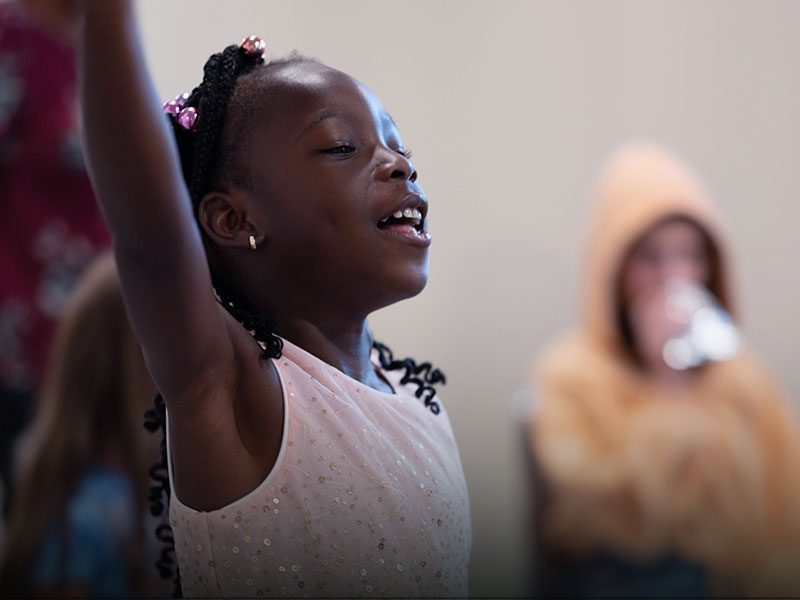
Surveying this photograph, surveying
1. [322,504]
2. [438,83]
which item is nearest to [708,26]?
[438,83]

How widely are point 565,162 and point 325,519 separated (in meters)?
1.69

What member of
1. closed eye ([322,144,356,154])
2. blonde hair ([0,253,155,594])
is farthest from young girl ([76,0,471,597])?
blonde hair ([0,253,155,594])

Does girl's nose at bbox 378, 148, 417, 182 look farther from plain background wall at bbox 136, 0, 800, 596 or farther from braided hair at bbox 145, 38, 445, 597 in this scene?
plain background wall at bbox 136, 0, 800, 596

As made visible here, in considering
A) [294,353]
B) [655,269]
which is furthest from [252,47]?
[655,269]

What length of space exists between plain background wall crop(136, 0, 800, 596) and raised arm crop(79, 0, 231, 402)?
3.22ft

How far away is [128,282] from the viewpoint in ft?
1.64

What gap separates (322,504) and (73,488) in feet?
2.18

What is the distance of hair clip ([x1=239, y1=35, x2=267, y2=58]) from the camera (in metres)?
0.63

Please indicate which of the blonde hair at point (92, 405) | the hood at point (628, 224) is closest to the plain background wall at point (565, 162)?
the hood at point (628, 224)

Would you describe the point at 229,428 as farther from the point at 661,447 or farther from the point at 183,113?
the point at 661,447

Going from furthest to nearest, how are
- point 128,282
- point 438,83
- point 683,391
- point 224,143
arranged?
point 683,391
point 438,83
point 224,143
point 128,282

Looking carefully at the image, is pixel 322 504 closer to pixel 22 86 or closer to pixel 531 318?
pixel 22 86

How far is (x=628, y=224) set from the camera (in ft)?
6.62

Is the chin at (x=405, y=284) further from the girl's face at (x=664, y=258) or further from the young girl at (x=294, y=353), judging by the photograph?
the girl's face at (x=664, y=258)
